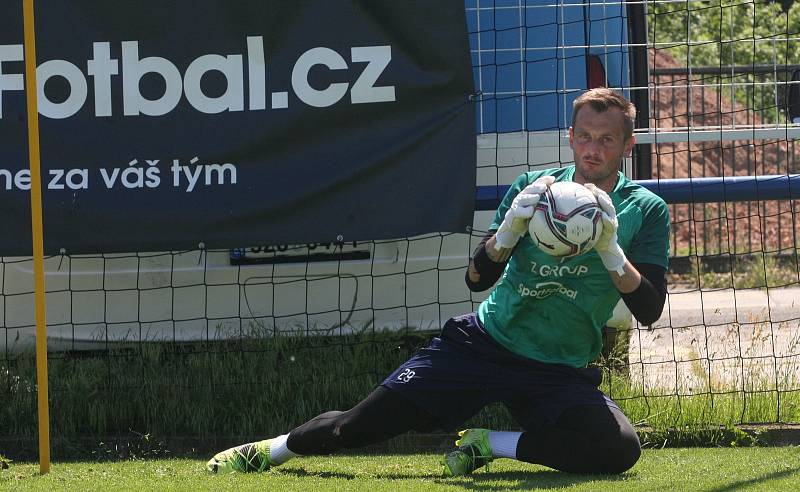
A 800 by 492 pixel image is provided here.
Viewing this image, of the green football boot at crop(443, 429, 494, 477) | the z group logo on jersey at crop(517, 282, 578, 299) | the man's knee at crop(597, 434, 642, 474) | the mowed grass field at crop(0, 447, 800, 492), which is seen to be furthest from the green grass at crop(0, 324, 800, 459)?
the z group logo on jersey at crop(517, 282, 578, 299)

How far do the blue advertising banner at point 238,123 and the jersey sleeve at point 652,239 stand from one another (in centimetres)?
117

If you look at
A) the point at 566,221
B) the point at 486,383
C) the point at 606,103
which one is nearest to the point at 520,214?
the point at 566,221

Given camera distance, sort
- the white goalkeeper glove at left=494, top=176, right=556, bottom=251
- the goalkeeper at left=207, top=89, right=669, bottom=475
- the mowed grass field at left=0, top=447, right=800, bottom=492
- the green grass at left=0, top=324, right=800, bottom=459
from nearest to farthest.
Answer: the white goalkeeper glove at left=494, top=176, right=556, bottom=251, the mowed grass field at left=0, top=447, right=800, bottom=492, the goalkeeper at left=207, top=89, right=669, bottom=475, the green grass at left=0, top=324, right=800, bottom=459

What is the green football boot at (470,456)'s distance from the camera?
4770 mm

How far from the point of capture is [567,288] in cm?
467

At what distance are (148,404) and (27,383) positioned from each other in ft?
1.94

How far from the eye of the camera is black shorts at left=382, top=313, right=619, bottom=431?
4.71 meters

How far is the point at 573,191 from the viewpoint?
14.0ft

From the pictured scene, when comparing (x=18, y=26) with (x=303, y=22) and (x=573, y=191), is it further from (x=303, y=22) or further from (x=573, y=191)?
(x=573, y=191)

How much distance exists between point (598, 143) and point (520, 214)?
19.3 inches

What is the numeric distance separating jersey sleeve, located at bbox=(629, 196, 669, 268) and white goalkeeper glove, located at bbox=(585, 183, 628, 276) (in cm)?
28

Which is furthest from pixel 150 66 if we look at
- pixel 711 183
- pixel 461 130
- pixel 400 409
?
pixel 711 183

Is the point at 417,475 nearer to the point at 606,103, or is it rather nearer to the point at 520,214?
the point at 520,214

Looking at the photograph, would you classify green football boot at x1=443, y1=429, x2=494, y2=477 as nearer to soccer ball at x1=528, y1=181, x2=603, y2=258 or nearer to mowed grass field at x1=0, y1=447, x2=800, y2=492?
mowed grass field at x1=0, y1=447, x2=800, y2=492
